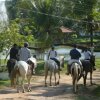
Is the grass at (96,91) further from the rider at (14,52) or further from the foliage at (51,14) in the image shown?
the foliage at (51,14)

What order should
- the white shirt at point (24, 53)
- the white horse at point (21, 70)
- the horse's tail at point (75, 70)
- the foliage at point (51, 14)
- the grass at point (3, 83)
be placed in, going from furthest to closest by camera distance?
the foliage at point (51, 14), the grass at point (3, 83), the white shirt at point (24, 53), the horse's tail at point (75, 70), the white horse at point (21, 70)

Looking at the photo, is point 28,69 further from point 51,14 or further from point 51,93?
point 51,14

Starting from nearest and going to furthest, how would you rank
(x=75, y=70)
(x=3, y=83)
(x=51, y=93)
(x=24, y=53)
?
(x=51, y=93) < (x=75, y=70) < (x=24, y=53) < (x=3, y=83)

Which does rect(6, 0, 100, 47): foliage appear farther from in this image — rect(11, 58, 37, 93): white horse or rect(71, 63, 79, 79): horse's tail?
rect(71, 63, 79, 79): horse's tail

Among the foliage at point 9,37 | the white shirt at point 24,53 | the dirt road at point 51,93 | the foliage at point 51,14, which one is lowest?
the dirt road at point 51,93

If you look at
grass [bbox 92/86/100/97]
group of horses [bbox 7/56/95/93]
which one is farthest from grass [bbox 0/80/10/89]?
grass [bbox 92/86/100/97]

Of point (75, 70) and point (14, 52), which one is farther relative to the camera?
point (14, 52)

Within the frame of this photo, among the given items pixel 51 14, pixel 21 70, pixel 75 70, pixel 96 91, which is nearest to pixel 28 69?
pixel 21 70

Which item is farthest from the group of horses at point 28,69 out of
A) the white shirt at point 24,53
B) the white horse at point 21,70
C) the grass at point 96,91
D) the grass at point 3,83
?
the grass at point 3,83

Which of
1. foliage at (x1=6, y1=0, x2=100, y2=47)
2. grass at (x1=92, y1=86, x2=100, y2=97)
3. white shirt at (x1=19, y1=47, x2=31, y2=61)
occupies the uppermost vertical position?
foliage at (x1=6, y1=0, x2=100, y2=47)

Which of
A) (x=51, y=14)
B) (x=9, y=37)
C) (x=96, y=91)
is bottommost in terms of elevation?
(x=96, y=91)

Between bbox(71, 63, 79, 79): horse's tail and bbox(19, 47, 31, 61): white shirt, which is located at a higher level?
bbox(19, 47, 31, 61): white shirt

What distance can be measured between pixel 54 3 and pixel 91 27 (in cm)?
487

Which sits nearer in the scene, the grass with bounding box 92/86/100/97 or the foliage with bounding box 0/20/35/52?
the grass with bounding box 92/86/100/97
